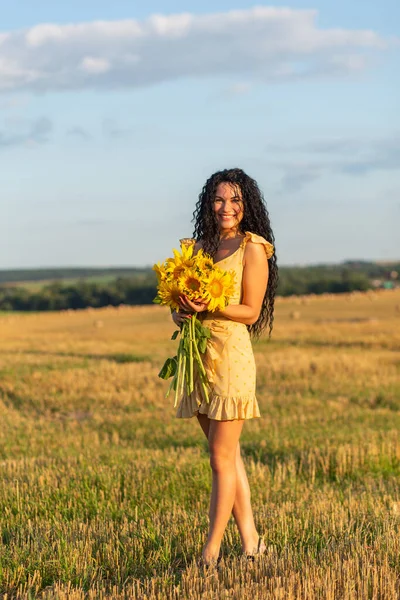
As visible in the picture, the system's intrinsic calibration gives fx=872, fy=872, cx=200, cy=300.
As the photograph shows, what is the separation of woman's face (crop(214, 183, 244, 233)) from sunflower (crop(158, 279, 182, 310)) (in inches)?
26.1

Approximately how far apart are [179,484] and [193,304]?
4.01 m

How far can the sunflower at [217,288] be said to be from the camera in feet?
19.2

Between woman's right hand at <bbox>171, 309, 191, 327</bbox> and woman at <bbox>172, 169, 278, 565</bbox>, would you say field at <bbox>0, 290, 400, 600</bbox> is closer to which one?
woman at <bbox>172, 169, 278, 565</bbox>

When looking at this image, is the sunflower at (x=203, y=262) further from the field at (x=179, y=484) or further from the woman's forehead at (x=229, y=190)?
the field at (x=179, y=484)

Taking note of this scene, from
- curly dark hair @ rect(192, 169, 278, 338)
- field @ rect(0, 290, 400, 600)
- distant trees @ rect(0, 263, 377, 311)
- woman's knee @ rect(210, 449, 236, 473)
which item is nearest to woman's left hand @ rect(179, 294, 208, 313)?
curly dark hair @ rect(192, 169, 278, 338)

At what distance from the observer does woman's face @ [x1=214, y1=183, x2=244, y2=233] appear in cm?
631

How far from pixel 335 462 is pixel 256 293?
6.15 m

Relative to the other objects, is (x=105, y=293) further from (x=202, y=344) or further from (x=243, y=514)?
A: (x=202, y=344)

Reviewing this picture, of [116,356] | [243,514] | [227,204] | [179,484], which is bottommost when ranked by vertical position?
[116,356]

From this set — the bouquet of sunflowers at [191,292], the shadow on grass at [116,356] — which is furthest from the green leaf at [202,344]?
the shadow on grass at [116,356]

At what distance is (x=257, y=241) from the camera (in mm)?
6164

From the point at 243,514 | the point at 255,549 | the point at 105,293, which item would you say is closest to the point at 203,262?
the point at 243,514

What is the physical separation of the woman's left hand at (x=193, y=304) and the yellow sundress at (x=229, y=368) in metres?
0.23

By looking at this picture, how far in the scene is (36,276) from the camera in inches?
6270
